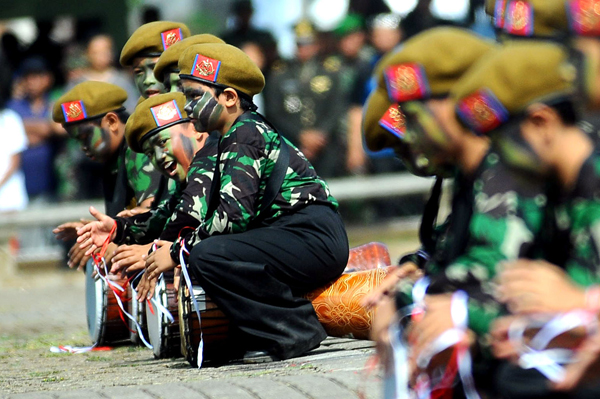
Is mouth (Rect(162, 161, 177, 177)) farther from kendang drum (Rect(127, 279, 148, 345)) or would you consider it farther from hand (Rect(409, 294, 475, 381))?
hand (Rect(409, 294, 475, 381))

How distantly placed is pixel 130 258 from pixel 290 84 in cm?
663

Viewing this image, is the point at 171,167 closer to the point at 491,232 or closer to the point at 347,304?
the point at 347,304

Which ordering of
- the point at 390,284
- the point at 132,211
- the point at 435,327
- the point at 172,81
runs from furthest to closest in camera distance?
the point at 132,211
the point at 172,81
the point at 390,284
the point at 435,327

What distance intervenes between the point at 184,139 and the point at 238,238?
3.14 feet

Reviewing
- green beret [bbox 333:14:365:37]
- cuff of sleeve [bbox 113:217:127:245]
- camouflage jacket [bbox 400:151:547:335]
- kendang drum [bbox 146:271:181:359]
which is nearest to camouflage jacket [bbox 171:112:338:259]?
kendang drum [bbox 146:271:181:359]

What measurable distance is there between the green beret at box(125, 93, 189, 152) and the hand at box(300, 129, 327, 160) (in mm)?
6351

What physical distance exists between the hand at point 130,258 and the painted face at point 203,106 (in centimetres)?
87

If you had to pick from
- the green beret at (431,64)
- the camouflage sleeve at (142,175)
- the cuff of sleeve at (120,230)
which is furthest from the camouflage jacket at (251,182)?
the green beret at (431,64)

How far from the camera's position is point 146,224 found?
661cm

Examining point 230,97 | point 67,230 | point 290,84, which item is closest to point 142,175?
point 67,230

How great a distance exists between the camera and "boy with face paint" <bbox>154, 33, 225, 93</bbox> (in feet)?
21.3

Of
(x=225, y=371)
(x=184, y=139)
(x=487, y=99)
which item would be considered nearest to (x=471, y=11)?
(x=184, y=139)

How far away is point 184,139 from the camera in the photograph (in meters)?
6.34

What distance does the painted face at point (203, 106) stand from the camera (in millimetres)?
5754
